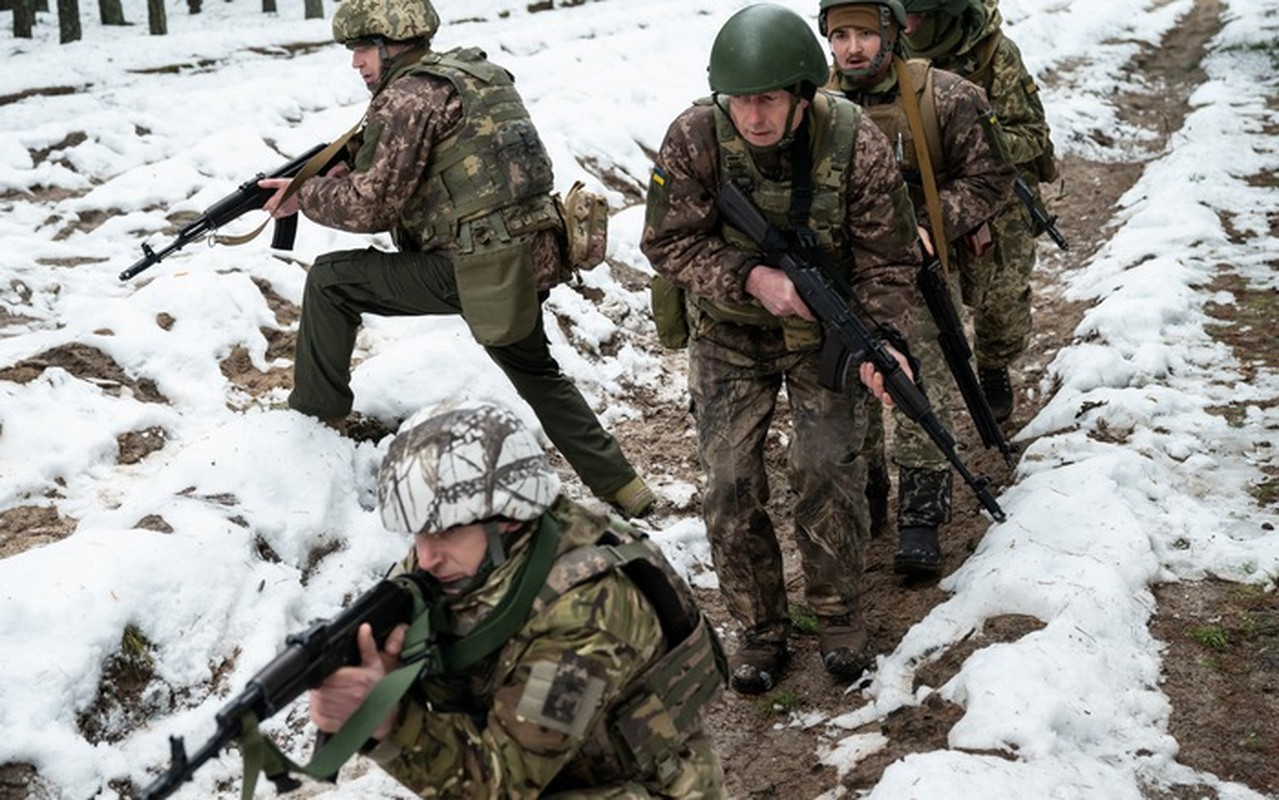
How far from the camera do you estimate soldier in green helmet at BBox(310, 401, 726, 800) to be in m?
2.91

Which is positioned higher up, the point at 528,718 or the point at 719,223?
the point at 719,223

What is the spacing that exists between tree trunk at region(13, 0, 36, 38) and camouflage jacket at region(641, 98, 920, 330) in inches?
848

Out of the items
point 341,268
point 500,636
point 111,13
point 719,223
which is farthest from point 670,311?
point 111,13

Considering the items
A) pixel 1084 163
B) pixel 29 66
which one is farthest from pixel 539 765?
pixel 29 66

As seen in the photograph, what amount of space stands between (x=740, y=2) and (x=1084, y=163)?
9002 millimetres

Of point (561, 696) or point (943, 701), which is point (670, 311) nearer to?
point (943, 701)

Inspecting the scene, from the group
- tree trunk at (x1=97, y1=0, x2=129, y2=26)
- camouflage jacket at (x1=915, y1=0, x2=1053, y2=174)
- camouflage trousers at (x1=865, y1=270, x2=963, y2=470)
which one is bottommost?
tree trunk at (x1=97, y1=0, x2=129, y2=26)

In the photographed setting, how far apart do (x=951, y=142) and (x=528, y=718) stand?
3.94 metres

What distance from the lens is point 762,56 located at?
14.3 feet

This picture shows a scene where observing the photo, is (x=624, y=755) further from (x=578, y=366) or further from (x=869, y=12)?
(x=578, y=366)

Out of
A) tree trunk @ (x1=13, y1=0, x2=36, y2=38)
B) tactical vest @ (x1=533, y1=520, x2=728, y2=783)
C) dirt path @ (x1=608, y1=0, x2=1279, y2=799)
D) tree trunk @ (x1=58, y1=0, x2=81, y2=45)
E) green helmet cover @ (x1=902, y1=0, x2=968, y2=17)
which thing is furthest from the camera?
tree trunk @ (x1=13, y1=0, x2=36, y2=38)

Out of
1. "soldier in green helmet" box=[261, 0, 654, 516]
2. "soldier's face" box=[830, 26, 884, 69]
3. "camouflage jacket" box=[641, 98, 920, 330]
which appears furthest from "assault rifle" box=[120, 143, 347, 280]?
"soldier's face" box=[830, 26, 884, 69]

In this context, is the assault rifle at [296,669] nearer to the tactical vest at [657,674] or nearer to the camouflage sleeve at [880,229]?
the tactical vest at [657,674]

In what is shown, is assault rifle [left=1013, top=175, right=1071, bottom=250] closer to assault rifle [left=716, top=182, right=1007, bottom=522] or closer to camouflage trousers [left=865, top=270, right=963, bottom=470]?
camouflage trousers [left=865, top=270, right=963, bottom=470]
